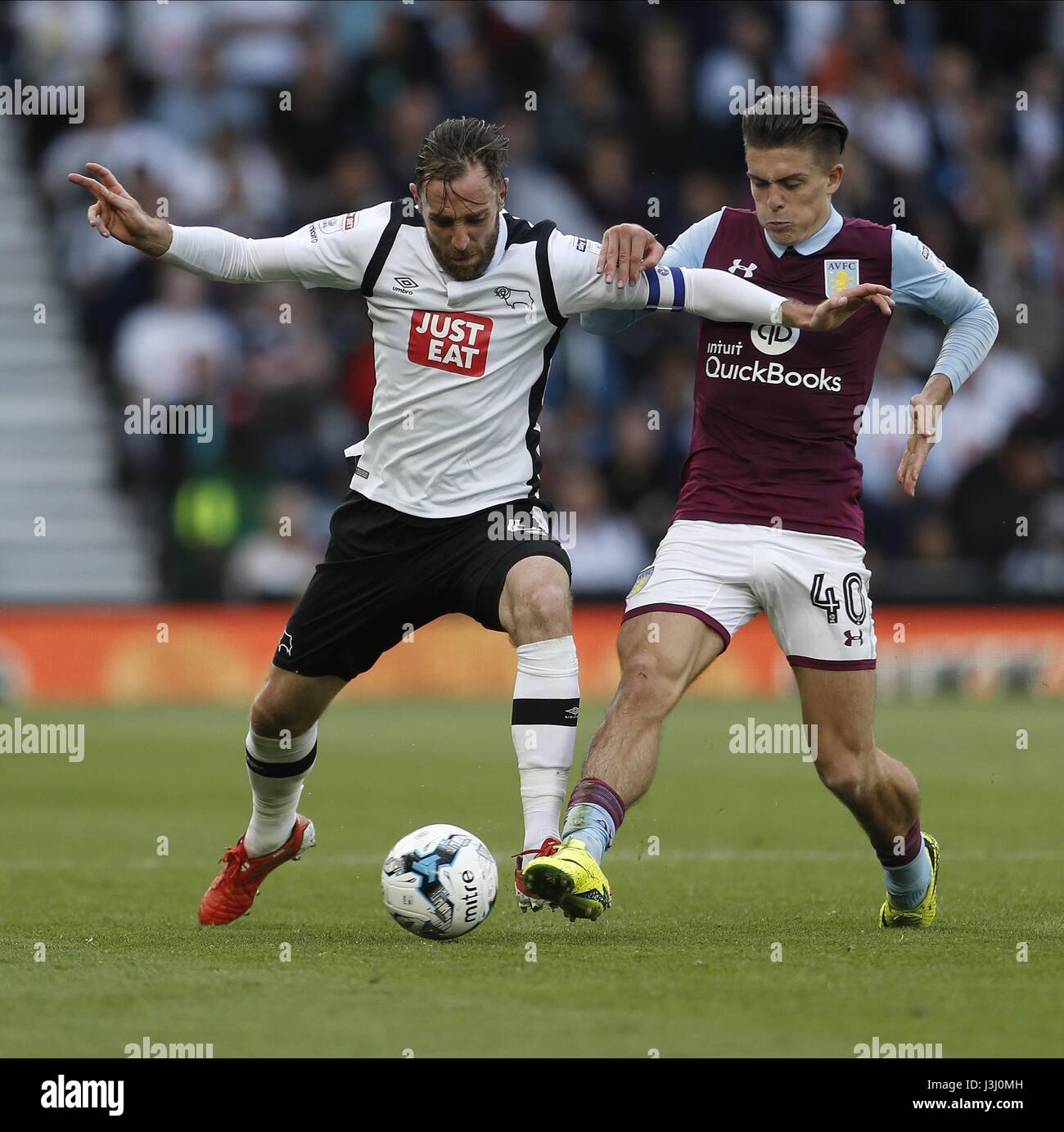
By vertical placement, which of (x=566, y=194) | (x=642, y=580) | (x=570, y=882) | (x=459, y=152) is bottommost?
(x=570, y=882)

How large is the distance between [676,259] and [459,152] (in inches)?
38.4

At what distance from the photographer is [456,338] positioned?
21.8ft

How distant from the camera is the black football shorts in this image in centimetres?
657

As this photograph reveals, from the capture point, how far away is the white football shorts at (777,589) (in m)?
6.54

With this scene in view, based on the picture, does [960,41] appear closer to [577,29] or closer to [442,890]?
[577,29]

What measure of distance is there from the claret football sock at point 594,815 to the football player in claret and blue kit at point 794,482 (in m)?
0.11

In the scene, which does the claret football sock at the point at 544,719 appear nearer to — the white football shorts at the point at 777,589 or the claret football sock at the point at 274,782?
the white football shorts at the point at 777,589

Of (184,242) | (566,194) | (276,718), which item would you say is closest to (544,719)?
(276,718)

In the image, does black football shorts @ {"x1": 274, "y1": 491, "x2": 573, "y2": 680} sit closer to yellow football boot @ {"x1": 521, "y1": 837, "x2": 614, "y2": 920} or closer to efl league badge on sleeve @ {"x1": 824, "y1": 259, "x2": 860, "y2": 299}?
yellow football boot @ {"x1": 521, "y1": 837, "x2": 614, "y2": 920}

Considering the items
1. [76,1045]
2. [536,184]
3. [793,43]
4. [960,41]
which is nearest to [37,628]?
[536,184]

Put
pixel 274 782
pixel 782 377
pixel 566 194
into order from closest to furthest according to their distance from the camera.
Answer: pixel 782 377, pixel 274 782, pixel 566 194

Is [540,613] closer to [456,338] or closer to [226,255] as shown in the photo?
[456,338]

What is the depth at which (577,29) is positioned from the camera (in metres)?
21.3
